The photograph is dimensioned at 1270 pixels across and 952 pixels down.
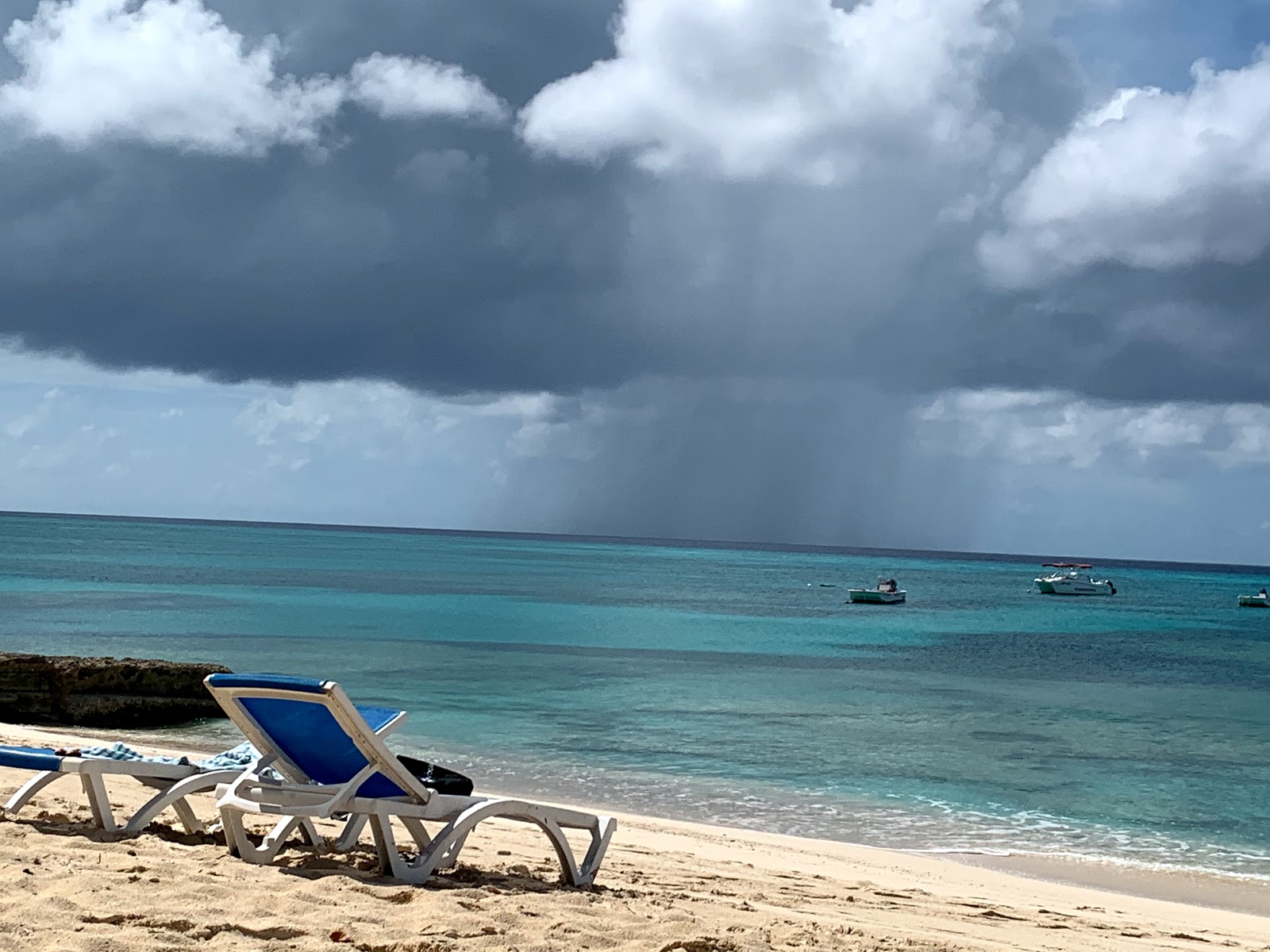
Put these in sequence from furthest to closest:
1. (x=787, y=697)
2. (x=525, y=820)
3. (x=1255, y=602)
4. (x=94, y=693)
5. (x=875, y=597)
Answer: (x=1255, y=602)
(x=875, y=597)
(x=787, y=697)
(x=94, y=693)
(x=525, y=820)

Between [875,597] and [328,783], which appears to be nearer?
[328,783]

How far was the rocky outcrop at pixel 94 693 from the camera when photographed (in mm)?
16281

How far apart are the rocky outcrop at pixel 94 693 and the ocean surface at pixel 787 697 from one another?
67cm

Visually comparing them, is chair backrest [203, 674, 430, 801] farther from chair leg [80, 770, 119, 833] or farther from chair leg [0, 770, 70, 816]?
chair leg [0, 770, 70, 816]

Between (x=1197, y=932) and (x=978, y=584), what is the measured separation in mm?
108053

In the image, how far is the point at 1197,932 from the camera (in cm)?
752

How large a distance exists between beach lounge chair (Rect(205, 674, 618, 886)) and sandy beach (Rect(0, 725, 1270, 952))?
0.17 meters

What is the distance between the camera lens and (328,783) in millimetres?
5875

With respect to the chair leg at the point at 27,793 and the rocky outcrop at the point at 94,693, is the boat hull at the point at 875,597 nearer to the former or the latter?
the rocky outcrop at the point at 94,693

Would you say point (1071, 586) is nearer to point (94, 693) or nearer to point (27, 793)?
point (94, 693)

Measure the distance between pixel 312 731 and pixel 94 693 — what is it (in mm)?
12603

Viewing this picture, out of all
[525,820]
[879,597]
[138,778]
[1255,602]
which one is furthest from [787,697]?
[1255,602]

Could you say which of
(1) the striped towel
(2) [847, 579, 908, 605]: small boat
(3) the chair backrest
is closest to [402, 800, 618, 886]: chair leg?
(3) the chair backrest

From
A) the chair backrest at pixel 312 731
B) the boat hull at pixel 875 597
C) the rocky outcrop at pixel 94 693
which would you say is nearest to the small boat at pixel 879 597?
the boat hull at pixel 875 597
